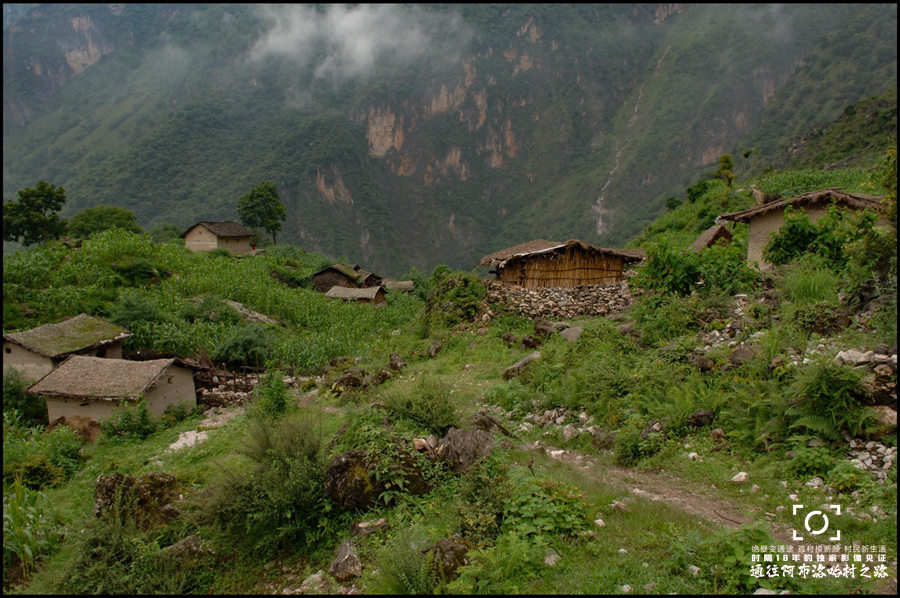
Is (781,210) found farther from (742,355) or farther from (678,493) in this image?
(678,493)

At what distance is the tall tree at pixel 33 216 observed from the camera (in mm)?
42688

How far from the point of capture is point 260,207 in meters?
68.9

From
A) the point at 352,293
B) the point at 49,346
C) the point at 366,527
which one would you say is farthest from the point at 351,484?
the point at 352,293

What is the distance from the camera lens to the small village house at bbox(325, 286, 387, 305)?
4334cm

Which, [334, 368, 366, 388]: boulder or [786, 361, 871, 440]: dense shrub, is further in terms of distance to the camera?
[334, 368, 366, 388]: boulder

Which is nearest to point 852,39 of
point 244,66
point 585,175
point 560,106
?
point 585,175

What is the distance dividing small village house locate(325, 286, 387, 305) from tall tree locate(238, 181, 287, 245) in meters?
30.0

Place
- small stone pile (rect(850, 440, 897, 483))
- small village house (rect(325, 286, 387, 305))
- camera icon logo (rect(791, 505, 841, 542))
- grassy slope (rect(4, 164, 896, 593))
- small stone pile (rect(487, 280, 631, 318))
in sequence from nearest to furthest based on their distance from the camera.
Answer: grassy slope (rect(4, 164, 896, 593)) → camera icon logo (rect(791, 505, 841, 542)) → small stone pile (rect(850, 440, 897, 483)) → small stone pile (rect(487, 280, 631, 318)) → small village house (rect(325, 286, 387, 305))

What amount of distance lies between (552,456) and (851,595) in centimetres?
403

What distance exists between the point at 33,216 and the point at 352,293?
95.1 feet

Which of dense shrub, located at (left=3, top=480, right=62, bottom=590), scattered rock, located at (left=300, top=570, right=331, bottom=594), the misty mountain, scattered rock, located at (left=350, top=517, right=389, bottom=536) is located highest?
the misty mountain

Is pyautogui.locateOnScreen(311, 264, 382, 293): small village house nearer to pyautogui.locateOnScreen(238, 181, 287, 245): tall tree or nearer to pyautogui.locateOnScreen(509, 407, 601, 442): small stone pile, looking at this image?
pyautogui.locateOnScreen(238, 181, 287, 245): tall tree

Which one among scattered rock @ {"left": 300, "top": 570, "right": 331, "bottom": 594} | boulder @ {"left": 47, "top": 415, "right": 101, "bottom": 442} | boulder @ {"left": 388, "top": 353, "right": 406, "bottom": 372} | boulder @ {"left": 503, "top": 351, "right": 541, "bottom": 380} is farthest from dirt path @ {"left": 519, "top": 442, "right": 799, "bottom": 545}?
boulder @ {"left": 47, "top": 415, "right": 101, "bottom": 442}

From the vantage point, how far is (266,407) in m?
12.1
